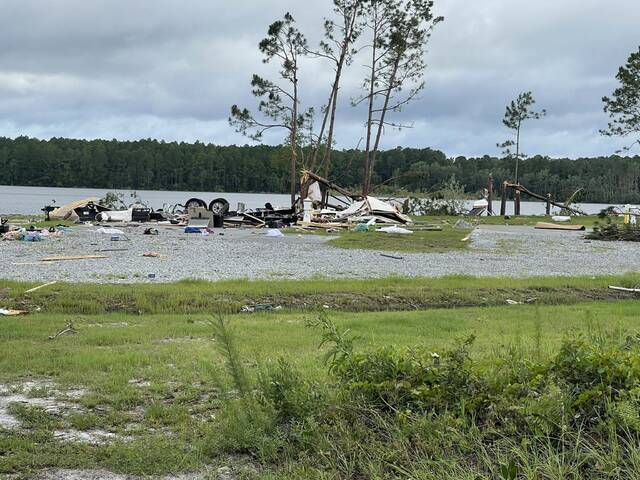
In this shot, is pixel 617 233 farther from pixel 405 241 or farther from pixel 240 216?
pixel 240 216

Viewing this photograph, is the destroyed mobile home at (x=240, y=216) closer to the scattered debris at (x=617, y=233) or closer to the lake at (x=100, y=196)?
the scattered debris at (x=617, y=233)

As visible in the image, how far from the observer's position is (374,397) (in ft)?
17.0

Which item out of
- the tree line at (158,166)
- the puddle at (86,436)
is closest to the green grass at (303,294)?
the puddle at (86,436)

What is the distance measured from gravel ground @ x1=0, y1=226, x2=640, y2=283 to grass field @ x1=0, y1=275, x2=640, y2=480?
8.99 ft

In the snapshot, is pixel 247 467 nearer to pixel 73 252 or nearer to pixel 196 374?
pixel 196 374

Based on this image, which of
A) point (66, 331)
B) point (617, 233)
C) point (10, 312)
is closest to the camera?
point (66, 331)

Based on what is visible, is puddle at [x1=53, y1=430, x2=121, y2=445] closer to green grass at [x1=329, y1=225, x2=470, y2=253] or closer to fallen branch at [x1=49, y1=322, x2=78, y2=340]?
fallen branch at [x1=49, y1=322, x2=78, y2=340]

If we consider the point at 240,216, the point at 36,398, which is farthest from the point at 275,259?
the point at 240,216

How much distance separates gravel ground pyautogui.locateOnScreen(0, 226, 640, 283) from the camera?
15781mm

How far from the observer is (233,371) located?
5070 millimetres

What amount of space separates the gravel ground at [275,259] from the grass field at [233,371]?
2.74m

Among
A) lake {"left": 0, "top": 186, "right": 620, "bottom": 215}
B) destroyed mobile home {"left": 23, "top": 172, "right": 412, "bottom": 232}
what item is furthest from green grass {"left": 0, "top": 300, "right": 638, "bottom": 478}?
lake {"left": 0, "top": 186, "right": 620, "bottom": 215}

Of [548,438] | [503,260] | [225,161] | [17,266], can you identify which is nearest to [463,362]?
[548,438]

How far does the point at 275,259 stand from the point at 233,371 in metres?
14.5
